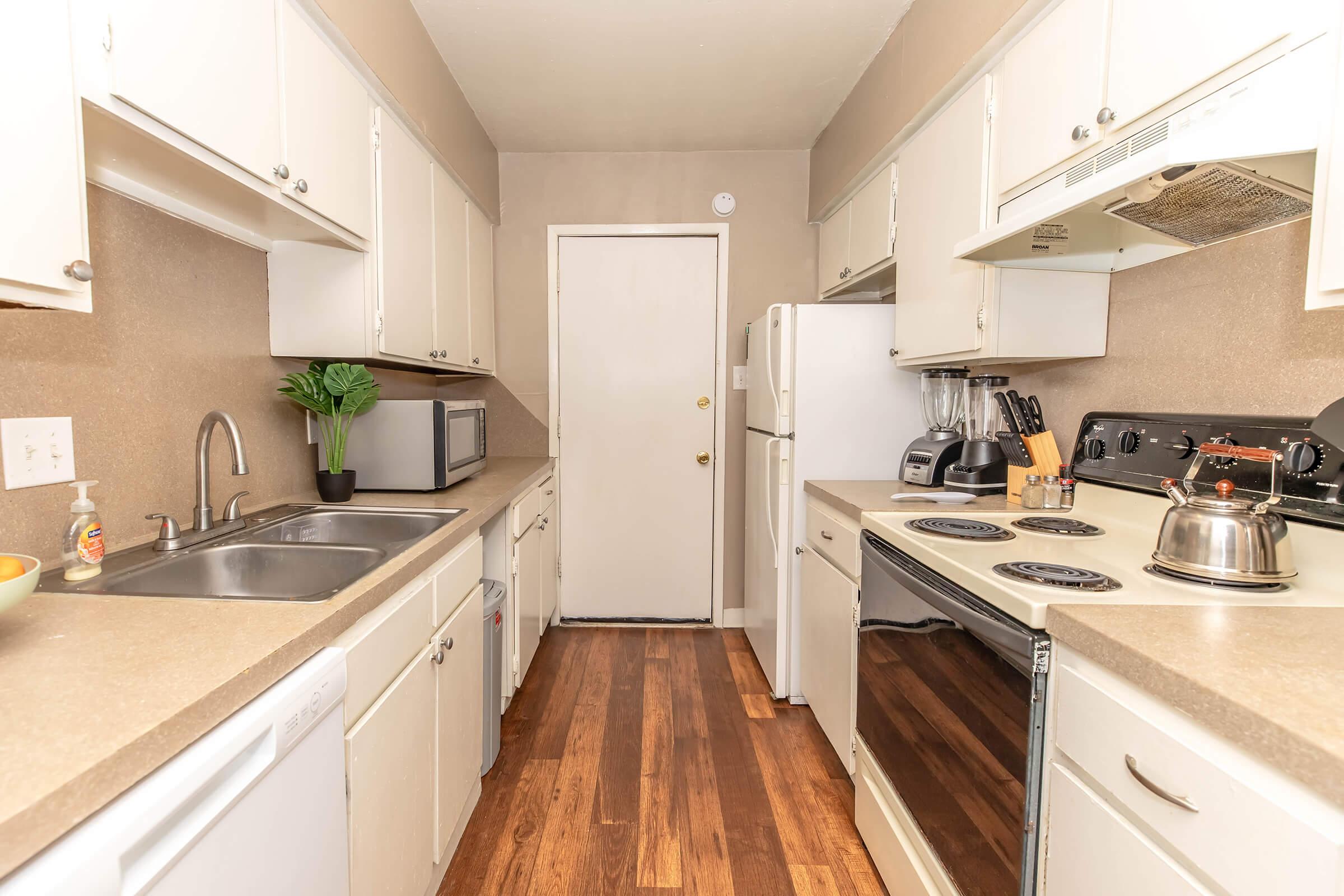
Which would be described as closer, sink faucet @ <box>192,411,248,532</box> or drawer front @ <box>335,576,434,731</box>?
drawer front @ <box>335,576,434,731</box>

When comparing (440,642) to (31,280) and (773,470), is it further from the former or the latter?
(773,470)

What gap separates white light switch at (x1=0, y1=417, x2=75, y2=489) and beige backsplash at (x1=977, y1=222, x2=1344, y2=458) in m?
2.33

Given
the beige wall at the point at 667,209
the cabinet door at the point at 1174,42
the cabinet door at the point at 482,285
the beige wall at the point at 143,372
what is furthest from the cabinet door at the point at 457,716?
A: the beige wall at the point at 667,209

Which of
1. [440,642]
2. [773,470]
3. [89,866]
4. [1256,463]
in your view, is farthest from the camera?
[773,470]

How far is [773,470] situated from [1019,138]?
138cm

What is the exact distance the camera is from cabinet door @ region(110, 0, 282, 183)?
38.6 inches

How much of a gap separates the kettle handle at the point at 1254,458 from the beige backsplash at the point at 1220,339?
5.1 inches

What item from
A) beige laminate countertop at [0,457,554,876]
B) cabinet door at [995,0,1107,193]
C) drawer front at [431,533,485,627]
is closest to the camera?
beige laminate countertop at [0,457,554,876]

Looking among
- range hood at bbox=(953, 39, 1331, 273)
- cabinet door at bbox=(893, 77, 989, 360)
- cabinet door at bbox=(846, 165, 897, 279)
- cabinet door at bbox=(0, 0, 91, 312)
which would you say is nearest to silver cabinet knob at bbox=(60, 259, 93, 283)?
cabinet door at bbox=(0, 0, 91, 312)

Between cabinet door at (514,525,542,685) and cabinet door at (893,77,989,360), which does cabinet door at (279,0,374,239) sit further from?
cabinet door at (893,77,989,360)

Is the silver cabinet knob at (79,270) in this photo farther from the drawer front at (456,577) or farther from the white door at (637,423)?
the white door at (637,423)

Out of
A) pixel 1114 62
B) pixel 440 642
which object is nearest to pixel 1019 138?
pixel 1114 62

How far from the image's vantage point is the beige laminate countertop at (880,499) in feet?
5.87

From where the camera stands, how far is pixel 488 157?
312 cm
